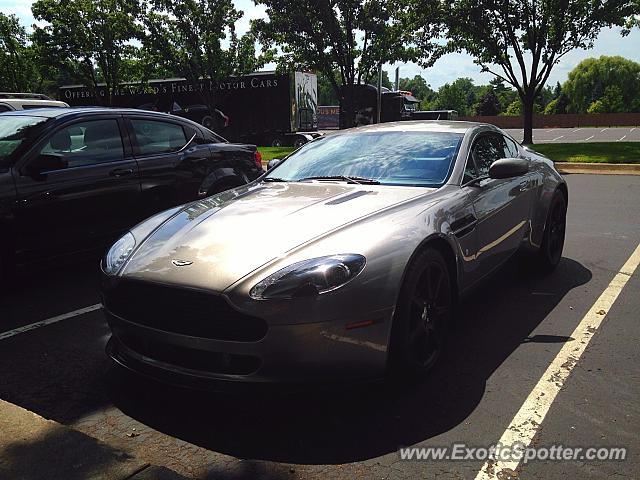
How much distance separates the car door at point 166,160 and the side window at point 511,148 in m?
3.13

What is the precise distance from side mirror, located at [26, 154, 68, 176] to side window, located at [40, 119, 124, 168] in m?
0.04

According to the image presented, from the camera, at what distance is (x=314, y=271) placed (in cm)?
272

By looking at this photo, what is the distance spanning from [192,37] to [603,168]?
17.8 metres

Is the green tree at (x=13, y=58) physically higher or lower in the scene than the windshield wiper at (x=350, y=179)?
higher

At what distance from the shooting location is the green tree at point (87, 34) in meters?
25.6

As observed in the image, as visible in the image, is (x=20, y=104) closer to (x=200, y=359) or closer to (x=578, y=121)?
(x=200, y=359)

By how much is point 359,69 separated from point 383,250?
21462 millimetres

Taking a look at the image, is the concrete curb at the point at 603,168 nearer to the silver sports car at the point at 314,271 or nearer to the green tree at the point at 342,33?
the green tree at the point at 342,33

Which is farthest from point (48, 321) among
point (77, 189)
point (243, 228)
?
point (243, 228)


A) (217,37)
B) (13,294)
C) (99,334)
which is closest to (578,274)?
(99,334)

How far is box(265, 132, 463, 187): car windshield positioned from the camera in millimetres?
4016

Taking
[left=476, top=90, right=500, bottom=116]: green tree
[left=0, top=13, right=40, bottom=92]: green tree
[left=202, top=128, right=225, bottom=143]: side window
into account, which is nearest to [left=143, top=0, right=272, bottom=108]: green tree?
[left=0, top=13, right=40, bottom=92]: green tree

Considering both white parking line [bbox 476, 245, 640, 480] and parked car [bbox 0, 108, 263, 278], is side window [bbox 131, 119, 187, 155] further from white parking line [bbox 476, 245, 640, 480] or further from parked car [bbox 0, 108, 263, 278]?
white parking line [bbox 476, 245, 640, 480]

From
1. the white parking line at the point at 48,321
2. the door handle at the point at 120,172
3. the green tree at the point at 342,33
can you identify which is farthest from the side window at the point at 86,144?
the green tree at the point at 342,33
